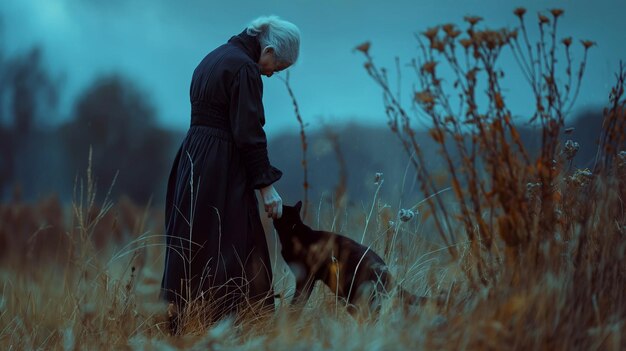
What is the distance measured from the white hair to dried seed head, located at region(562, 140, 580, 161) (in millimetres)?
1245

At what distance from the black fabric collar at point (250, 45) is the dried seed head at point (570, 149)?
1.41m

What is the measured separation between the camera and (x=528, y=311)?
2.48 metres

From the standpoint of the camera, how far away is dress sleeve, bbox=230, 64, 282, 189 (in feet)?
10.8

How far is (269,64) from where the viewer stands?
3521 mm

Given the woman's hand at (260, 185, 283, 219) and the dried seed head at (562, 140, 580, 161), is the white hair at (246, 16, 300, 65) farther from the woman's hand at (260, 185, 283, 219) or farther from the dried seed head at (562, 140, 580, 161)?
the dried seed head at (562, 140, 580, 161)

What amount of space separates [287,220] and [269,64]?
704 millimetres

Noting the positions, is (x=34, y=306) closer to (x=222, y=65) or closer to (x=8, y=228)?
(x=222, y=65)

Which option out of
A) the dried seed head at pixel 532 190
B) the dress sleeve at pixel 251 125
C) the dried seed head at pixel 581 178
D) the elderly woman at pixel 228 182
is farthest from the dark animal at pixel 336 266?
the dried seed head at pixel 581 178

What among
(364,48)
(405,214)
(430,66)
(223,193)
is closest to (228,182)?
(223,193)

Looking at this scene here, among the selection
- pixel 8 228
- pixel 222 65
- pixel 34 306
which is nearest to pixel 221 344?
pixel 222 65

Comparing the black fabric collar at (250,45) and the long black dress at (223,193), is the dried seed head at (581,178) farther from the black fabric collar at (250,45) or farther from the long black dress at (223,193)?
the black fabric collar at (250,45)

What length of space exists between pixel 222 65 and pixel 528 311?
1656 millimetres

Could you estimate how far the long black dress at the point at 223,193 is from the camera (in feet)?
11.0

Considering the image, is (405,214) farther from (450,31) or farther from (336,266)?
(450,31)
